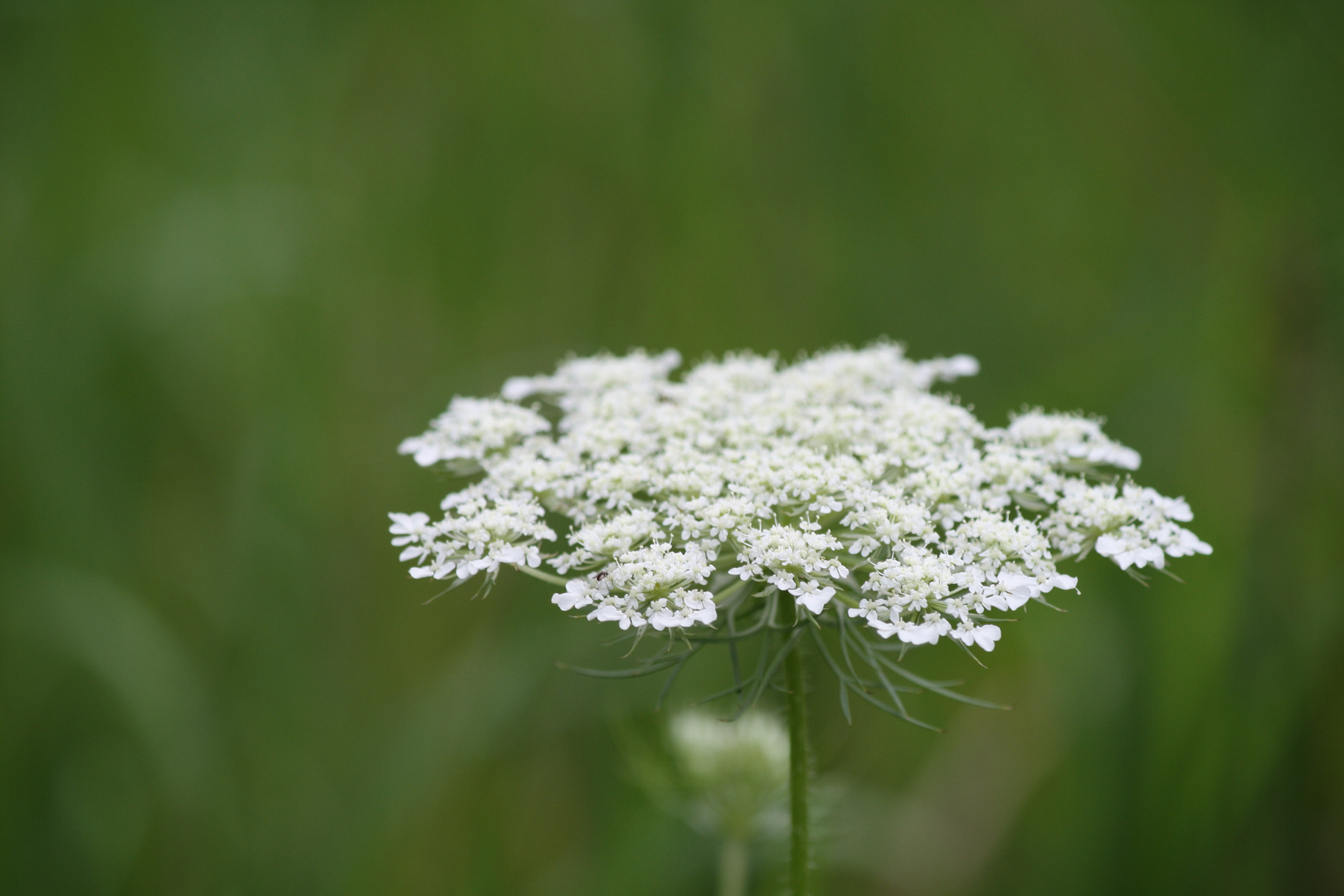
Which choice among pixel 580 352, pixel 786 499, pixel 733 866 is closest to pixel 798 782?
Result: pixel 786 499

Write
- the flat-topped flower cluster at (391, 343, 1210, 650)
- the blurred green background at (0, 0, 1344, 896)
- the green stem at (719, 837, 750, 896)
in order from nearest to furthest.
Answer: the flat-topped flower cluster at (391, 343, 1210, 650) → the green stem at (719, 837, 750, 896) → the blurred green background at (0, 0, 1344, 896)

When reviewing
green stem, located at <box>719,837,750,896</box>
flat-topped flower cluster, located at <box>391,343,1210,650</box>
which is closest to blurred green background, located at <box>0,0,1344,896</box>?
green stem, located at <box>719,837,750,896</box>

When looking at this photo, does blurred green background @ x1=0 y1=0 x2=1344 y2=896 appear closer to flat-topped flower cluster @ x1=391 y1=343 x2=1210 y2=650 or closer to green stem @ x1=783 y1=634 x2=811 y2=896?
flat-topped flower cluster @ x1=391 y1=343 x2=1210 y2=650

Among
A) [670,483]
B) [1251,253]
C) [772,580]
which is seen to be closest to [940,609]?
[772,580]

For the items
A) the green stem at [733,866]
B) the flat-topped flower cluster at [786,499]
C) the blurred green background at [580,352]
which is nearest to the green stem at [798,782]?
the flat-topped flower cluster at [786,499]

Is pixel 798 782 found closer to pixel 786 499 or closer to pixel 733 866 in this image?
pixel 786 499

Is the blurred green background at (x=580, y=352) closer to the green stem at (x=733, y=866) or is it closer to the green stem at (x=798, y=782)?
the green stem at (x=733, y=866)
